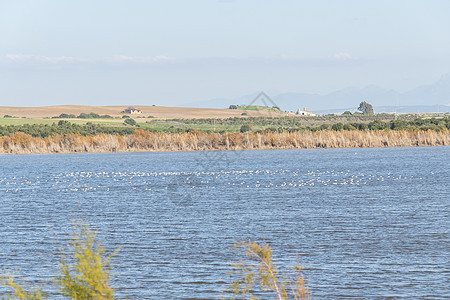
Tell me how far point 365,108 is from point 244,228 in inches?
6450

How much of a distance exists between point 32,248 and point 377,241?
9687 millimetres

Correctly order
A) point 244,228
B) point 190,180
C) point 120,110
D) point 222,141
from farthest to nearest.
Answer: point 120,110 < point 222,141 < point 190,180 < point 244,228

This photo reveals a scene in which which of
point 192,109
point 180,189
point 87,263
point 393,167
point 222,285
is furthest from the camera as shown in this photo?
point 192,109

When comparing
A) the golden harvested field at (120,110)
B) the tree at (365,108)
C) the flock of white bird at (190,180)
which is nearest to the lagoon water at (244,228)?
the flock of white bird at (190,180)

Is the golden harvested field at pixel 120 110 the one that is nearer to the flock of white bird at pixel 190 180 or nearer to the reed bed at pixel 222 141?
the reed bed at pixel 222 141

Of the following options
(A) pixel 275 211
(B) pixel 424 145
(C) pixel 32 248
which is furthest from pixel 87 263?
(B) pixel 424 145

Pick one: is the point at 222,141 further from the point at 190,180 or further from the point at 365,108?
the point at 365,108

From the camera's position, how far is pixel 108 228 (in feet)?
78.2

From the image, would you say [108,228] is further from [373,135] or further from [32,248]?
[373,135]

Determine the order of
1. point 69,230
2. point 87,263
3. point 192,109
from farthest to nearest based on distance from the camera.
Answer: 1. point 192,109
2. point 69,230
3. point 87,263

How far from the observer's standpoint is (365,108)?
599 ft

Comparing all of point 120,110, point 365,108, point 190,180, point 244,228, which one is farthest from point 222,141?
point 120,110

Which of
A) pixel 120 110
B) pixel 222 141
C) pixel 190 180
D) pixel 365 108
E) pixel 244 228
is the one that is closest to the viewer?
pixel 244 228

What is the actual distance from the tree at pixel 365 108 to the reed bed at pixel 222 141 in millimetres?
100164
